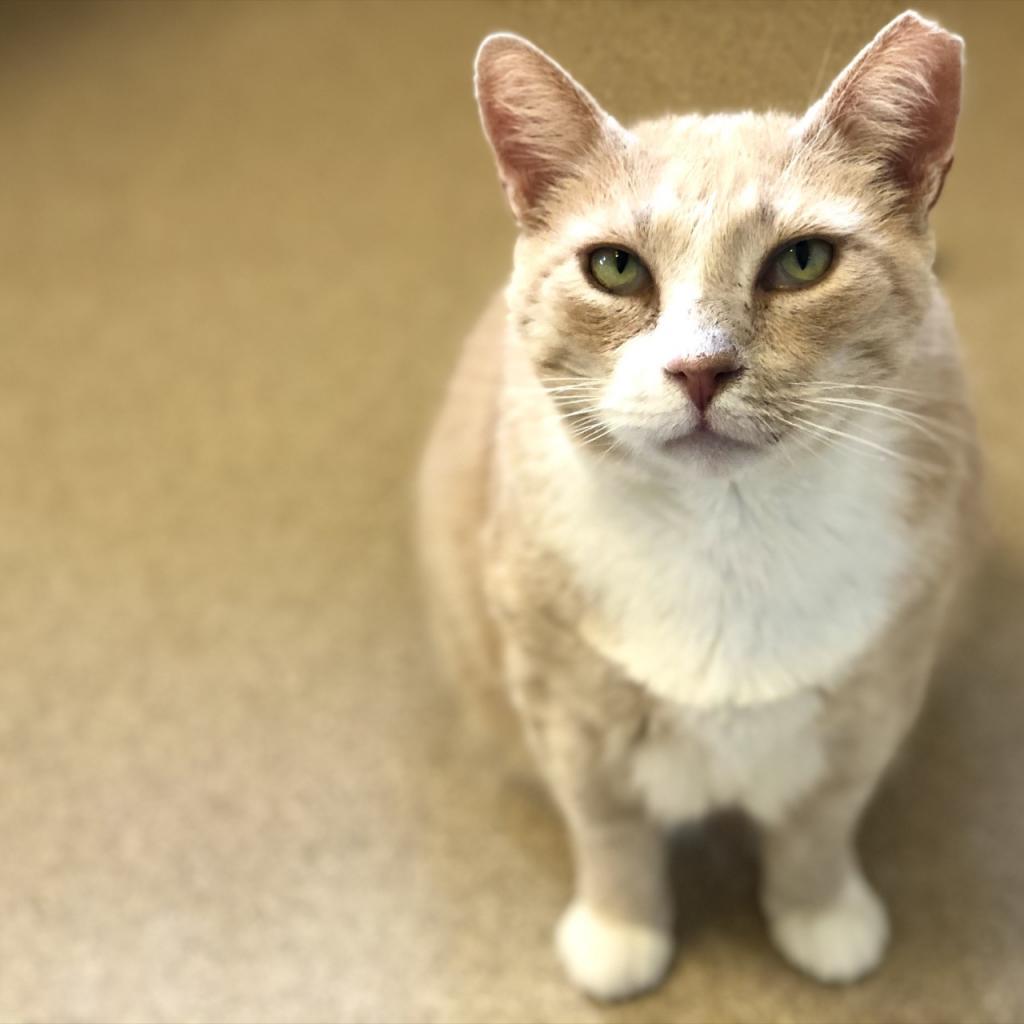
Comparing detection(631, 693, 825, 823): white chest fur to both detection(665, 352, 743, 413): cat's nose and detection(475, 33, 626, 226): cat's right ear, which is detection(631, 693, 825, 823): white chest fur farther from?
detection(475, 33, 626, 226): cat's right ear

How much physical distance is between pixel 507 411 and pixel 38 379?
1119mm

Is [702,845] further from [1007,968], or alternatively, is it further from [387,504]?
[387,504]

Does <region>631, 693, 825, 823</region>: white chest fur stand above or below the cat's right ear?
below

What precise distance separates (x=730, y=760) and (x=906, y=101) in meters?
0.54

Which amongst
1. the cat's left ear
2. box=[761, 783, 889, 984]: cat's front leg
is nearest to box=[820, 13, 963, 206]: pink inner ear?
the cat's left ear

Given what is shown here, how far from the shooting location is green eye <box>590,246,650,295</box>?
0.84m

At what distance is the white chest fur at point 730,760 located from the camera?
980 mm

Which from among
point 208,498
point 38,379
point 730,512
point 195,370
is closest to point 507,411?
point 730,512

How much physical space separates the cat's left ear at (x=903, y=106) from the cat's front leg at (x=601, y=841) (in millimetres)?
465

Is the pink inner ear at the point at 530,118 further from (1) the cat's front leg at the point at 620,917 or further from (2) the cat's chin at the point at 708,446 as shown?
(1) the cat's front leg at the point at 620,917

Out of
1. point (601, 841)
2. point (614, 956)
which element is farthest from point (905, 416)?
point (614, 956)

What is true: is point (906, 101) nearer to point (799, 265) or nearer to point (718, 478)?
point (799, 265)

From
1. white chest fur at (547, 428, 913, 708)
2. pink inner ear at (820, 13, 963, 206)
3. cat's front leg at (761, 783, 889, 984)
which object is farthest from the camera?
cat's front leg at (761, 783, 889, 984)

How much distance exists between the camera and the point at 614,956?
119cm
